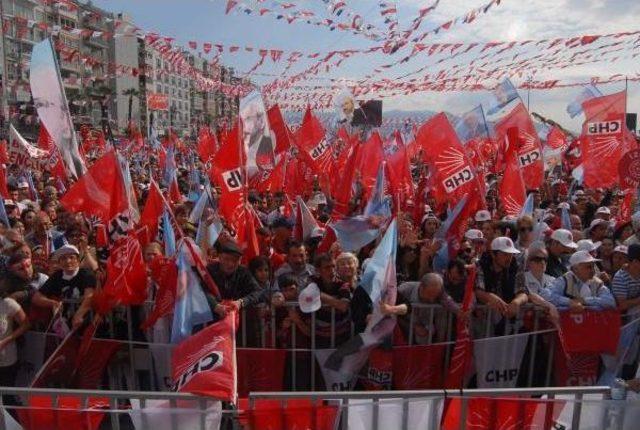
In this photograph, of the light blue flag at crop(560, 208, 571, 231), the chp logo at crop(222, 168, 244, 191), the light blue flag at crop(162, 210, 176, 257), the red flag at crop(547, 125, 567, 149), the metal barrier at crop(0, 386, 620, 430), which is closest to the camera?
the metal barrier at crop(0, 386, 620, 430)

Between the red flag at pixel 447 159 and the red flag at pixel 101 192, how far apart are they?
14.2ft

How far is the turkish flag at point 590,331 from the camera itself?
464 centimetres

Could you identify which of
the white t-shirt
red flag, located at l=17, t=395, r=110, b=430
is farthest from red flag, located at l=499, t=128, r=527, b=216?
red flag, located at l=17, t=395, r=110, b=430

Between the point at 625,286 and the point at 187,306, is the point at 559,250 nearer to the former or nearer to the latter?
the point at 625,286

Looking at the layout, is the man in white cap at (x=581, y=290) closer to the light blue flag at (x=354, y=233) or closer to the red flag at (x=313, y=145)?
the light blue flag at (x=354, y=233)

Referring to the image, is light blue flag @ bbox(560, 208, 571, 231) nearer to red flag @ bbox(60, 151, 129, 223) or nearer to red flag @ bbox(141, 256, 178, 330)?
red flag @ bbox(141, 256, 178, 330)

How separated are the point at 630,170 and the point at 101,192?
760 centimetres

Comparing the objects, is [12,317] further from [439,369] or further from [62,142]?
[439,369]

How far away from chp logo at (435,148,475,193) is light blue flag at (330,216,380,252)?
1.51 metres

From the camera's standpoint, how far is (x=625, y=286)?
5.05m

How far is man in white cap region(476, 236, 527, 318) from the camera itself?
192 inches

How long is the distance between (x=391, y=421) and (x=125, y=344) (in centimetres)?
257

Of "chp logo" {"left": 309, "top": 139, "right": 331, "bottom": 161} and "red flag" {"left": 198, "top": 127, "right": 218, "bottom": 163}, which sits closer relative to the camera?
"chp logo" {"left": 309, "top": 139, "right": 331, "bottom": 161}

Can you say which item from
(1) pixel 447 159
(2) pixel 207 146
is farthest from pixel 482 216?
(2) pixel 207 146
